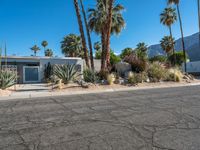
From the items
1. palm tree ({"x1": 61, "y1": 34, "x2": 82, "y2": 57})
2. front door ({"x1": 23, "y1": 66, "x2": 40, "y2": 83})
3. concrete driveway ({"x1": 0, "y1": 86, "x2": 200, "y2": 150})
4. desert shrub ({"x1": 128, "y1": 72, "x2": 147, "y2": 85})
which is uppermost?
palm tree ({"x1": 61, "y1": 34, "x2": 82, "y2": 57})

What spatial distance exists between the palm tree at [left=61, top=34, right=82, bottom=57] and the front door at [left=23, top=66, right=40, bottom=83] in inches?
727

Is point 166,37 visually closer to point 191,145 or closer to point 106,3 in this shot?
point 106,3

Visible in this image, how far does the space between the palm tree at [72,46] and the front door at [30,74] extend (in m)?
18.5

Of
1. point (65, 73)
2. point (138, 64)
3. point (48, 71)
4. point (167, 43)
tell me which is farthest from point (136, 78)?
point (167, 43)

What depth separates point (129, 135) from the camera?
15.1 ft

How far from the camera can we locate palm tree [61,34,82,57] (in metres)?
43.5

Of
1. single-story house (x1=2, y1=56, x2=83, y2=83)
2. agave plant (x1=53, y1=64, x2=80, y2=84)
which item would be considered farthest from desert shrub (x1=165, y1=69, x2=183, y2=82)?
single-story house (x1=2, y1=56, x2=83, y2=83)

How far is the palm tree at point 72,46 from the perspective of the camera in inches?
1714

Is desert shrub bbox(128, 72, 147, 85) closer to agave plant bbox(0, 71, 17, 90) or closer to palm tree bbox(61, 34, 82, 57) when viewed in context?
agave plant bbox(0, 71, 17, 90)

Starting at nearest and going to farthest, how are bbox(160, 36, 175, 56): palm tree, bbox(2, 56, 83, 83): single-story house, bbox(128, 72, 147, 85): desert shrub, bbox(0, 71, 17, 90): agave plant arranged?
1. bbox(0, 71, 17, 90): agave plant
2. bbox(128, 72, 147, 85): desert shrub
3. bbox(2, 56, 83, 83): single-story house
4. bbox(160, 36, 175, 56): palm tree

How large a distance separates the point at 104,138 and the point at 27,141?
169cm

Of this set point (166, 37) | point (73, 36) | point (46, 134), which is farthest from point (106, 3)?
point (166, 37)

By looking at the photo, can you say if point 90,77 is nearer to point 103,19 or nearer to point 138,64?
point 138,64

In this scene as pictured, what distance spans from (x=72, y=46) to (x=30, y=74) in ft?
62.8
